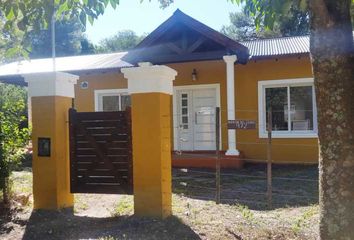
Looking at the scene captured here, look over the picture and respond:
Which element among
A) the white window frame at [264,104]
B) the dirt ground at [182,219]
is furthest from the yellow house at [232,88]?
the dirt ground at [182,219]

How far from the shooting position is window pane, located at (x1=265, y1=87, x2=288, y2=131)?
45.4 feet

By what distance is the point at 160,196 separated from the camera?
6.16 meters

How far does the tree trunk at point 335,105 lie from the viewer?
3164 mm

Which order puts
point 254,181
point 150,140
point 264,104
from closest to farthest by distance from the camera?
1. point 150,140
2. point 254,181
3. point 264,104

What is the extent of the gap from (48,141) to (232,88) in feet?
23.6

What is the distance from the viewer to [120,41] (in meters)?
59.3

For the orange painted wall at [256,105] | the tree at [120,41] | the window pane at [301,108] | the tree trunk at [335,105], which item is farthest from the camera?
the tree at [120,41]

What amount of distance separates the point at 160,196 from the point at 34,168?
2.19 metres

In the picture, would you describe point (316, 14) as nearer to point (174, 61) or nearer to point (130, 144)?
point (130, 144)

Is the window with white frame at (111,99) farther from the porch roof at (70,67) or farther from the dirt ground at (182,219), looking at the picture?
the dirt ground at (182,219)

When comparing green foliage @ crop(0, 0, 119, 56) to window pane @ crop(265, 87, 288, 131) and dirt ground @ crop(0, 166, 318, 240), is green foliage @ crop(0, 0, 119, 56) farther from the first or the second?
window pane @ crop(265, 87, 288, 131)

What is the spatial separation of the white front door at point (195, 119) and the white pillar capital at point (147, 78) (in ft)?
27.0

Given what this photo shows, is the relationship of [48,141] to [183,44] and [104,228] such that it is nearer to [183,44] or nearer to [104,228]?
[104,228]

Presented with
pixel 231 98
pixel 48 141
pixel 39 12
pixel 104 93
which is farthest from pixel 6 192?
pixel 104 93
